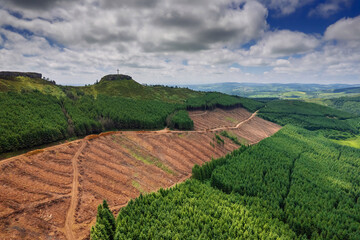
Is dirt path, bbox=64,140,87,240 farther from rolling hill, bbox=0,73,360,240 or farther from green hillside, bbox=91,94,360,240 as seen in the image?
green hillside, bbox=91,94,360,240

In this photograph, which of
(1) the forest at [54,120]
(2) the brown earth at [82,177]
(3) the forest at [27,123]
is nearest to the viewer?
(2) the brown earth at [82,177]

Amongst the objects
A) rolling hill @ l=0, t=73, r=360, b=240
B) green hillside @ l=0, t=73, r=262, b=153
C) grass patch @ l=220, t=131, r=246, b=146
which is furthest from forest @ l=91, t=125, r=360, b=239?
green hillside @ l=0, t=73, r=262, b=153

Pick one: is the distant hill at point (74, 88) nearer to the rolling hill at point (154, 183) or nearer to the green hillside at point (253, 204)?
the rolling hill at point (154, 183)

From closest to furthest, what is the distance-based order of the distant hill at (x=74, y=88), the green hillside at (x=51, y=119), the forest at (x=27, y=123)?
1. the forest at (x=27, y=123)
2. the green hillside at (x=51, y=119)
3. the distant hill at (x=74, y=88)

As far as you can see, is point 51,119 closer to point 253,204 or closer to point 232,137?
point 253,204

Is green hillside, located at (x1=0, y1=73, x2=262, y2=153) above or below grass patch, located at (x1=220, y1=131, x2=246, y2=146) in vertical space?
above

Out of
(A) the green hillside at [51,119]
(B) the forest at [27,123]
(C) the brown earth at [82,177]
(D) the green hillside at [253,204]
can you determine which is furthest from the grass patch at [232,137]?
(B) the forest at [27,123]
